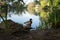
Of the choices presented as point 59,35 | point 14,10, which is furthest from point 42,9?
point 59,35

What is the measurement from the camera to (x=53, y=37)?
5.87m

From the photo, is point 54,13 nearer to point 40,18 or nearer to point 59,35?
point 59,35

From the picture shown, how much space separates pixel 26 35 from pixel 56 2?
4623mm

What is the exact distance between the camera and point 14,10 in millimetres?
9656

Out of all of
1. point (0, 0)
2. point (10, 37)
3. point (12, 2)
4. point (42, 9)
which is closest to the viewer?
point (10, 37)

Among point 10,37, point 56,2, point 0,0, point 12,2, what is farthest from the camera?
point 56,2

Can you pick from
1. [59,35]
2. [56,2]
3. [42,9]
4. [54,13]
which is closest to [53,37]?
[59,35]

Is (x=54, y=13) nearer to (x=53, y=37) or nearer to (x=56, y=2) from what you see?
(x=56, y=2)

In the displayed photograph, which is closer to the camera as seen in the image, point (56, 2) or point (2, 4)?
point (2, 4)

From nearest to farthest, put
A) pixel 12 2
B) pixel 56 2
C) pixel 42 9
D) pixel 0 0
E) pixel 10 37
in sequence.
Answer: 1. pixel 10 37
2. pixel 0 0
3. pixel 12 2
4. pixel 56 2
5. pixel 42 9

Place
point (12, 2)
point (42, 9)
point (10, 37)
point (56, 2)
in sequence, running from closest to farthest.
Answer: point (10, 37)
point (12, 2)
point (56, 2)
point (42, 9)

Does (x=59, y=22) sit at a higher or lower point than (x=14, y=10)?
lower

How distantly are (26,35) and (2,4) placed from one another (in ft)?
10.5

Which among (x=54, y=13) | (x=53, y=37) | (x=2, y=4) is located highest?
(x=2, y=4)
